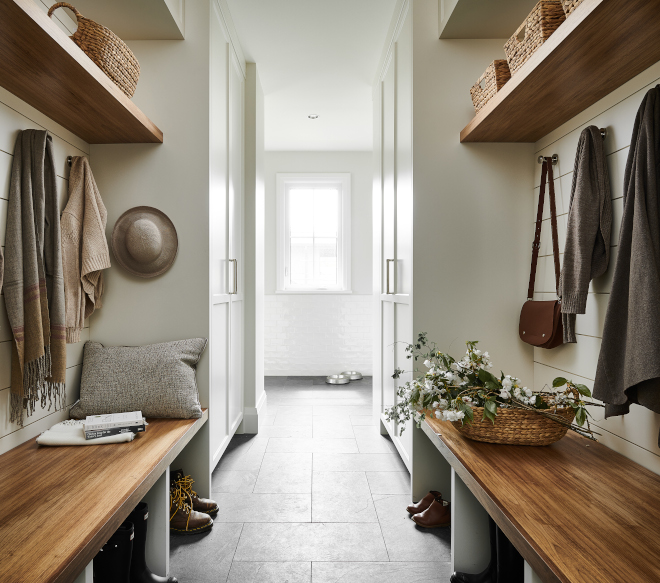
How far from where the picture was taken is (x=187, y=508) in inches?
75.7

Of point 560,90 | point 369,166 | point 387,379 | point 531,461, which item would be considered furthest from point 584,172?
point 369,166

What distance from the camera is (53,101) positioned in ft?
5.41

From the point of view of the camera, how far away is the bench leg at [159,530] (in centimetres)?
158

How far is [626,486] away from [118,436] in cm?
161

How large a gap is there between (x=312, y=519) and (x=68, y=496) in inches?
43.2

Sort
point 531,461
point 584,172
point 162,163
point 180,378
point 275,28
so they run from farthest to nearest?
point 275,28
point 162,163
point 180,378
point 584,172
point 531,461

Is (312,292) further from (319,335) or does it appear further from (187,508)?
(187,508)

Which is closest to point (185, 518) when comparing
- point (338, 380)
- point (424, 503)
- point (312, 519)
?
point (312, 519)

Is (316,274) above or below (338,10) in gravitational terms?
below

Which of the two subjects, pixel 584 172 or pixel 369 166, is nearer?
pixel 584 172

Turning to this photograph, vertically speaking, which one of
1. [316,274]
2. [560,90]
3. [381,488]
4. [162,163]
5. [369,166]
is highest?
[369,166]

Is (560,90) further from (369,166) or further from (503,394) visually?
(369,166)

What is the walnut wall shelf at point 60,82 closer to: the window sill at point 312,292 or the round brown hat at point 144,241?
the round brown hat at point 144,241

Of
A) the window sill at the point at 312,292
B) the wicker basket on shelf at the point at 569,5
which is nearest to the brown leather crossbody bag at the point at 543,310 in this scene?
the wicker basket on shelf at the point at 569,5
